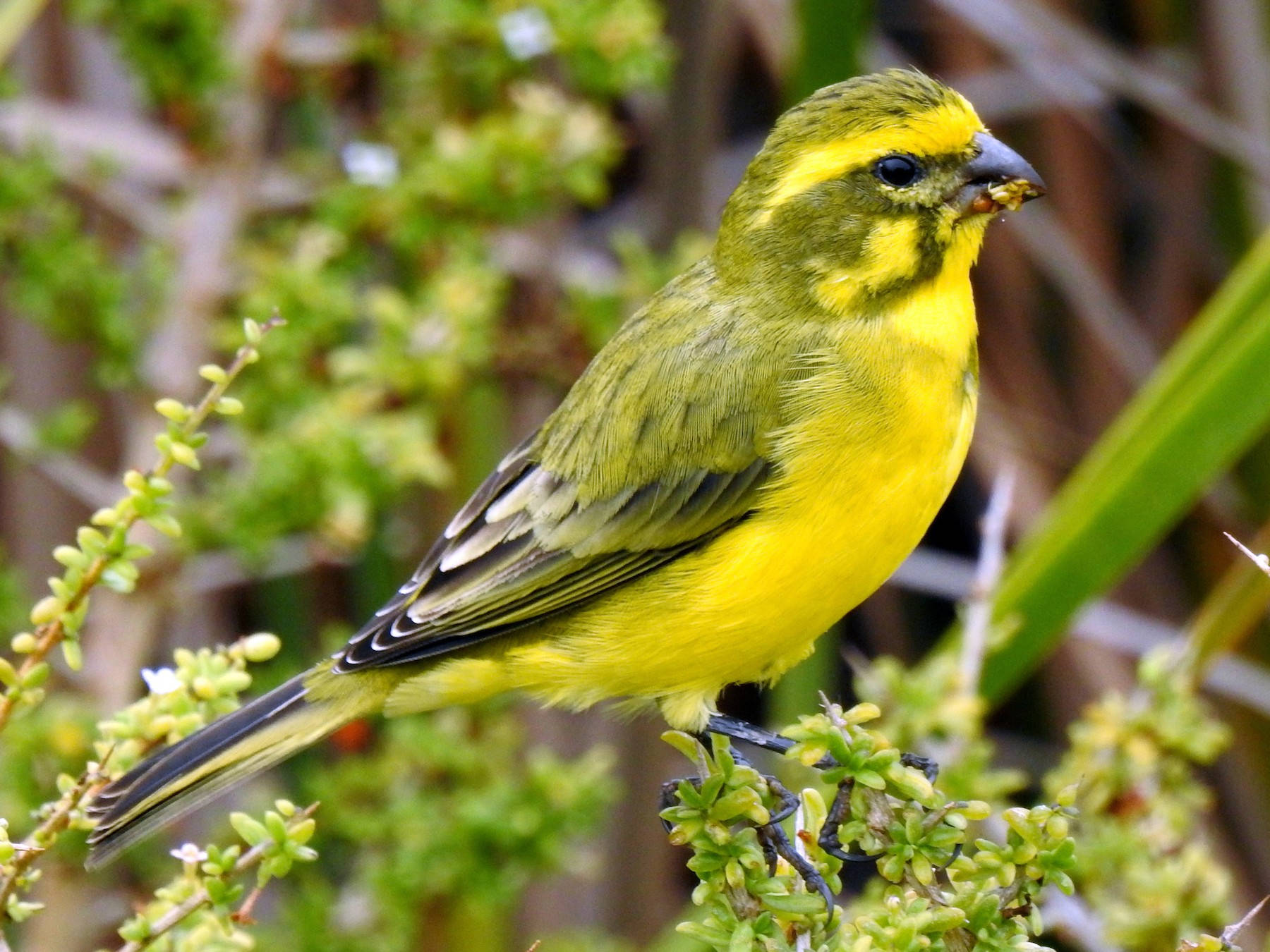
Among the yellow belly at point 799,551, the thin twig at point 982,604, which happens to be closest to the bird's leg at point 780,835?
the yellow belly at point 799,551

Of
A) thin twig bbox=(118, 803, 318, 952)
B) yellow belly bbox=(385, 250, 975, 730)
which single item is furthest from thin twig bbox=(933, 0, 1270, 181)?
thin twig bbox=(118, 803, 318, 952)

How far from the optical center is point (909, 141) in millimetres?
2242

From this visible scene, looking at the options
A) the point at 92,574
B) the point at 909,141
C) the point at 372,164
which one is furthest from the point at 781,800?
the point at 372,164

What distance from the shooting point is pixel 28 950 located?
264 cm

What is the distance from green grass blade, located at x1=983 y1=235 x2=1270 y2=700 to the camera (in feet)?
7.40

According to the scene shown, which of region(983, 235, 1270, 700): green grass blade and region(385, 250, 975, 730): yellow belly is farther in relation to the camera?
region(983, 235, 1270, 700): green grass blade

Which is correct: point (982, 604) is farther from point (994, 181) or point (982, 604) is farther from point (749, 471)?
point (994, 181)

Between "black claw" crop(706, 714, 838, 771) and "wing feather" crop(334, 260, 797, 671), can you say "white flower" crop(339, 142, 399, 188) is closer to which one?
"wing feather" crop(334, 260, 797, 671)

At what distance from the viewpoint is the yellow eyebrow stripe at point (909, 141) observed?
224 centimetres

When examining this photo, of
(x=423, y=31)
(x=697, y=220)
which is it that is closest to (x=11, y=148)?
(x=423, y=31)

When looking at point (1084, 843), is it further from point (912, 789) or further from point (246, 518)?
point (246, 518)

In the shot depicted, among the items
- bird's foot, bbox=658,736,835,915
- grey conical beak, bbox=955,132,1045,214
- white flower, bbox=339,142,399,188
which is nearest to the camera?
bird's foot, bbox=658,736,835,915

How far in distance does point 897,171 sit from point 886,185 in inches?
1.0

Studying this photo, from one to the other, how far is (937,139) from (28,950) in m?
1.87
